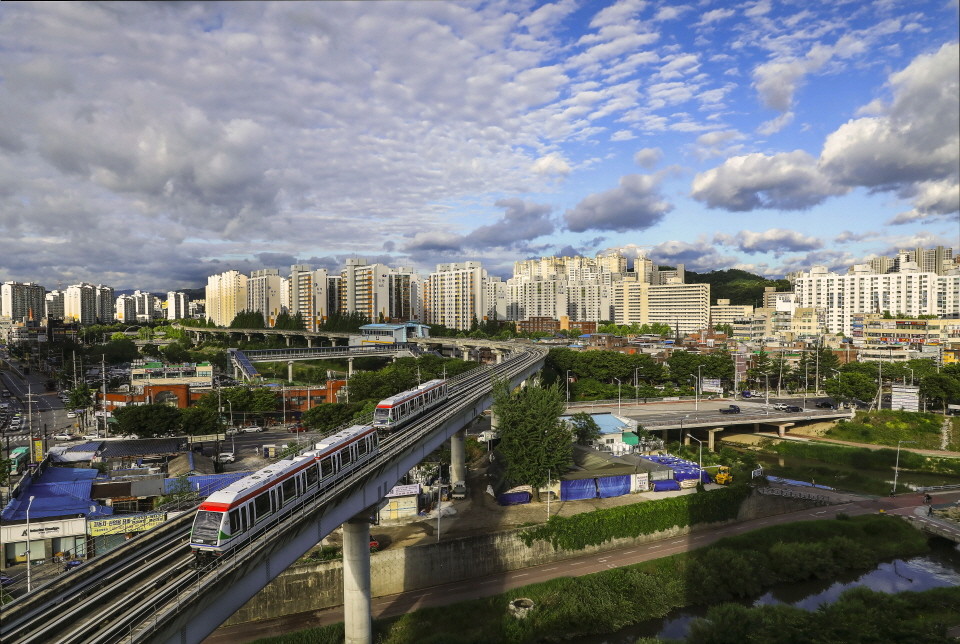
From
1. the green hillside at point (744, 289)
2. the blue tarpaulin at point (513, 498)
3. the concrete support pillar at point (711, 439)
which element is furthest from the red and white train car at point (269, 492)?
the green hillside at point (744, 289)

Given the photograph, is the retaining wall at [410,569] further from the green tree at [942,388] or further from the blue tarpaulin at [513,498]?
the green tree at [942,388]

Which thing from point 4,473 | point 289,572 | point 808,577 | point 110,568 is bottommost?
point 808,577

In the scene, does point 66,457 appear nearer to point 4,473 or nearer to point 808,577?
point 4,473

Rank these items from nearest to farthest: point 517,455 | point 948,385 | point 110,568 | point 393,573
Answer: point 110,568 < point 393,573 < point 517,455 < point 948,385

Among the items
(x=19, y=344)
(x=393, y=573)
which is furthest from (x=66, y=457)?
(x=19, y=344)

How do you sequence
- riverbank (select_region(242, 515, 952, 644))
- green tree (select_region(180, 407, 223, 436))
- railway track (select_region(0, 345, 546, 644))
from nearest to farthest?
railway track (select_region(0, 345, 546, 644)) → riverbank (select_region(242, 515, 952, 644)) → green tree (select_region(180, 407, 223, 436))

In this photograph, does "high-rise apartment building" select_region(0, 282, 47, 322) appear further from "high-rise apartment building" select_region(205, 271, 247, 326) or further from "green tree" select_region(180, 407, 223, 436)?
"green tree" select_region(180, 407, 223, 436)

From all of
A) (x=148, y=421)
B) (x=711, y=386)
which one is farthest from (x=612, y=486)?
(x=711, y=386)

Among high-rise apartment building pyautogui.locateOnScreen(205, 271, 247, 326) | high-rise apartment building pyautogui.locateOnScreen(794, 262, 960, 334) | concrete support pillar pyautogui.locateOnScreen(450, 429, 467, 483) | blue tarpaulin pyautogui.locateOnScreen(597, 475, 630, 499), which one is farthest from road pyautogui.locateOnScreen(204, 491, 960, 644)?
high-rise apartment building pyautogui.locateOnScreen(205, 271, 247, 326)
